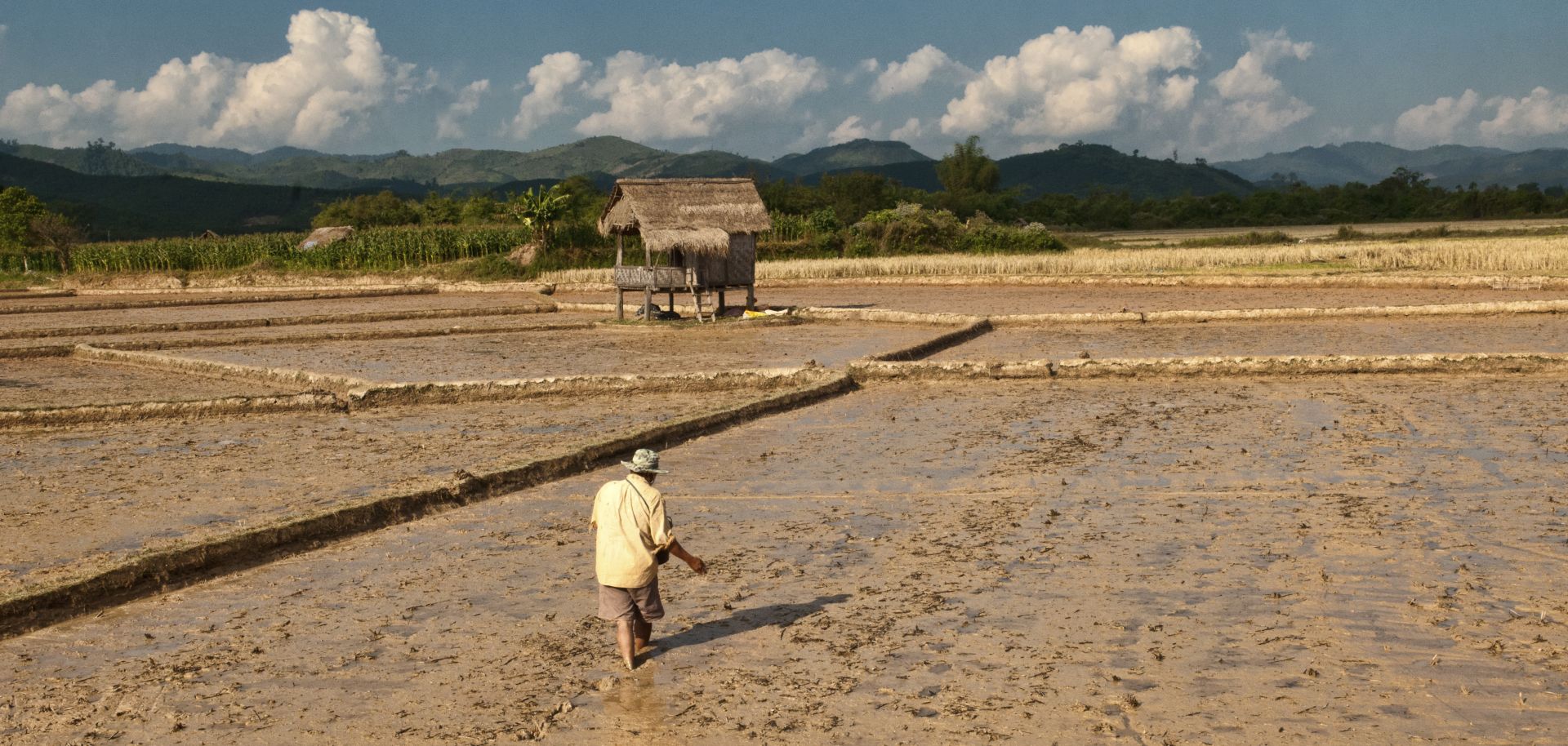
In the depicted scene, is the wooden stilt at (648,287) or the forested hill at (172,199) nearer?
the wooden stilt at (648,287)

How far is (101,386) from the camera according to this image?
56.4ft

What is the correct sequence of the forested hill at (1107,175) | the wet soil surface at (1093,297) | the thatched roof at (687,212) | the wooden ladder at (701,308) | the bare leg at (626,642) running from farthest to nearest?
the forested hill at (1107,175) → the wet soil surface at (1093,297) → the wooden ladder at (701,308) → the thatched roof at (687,212) → the bare leg at (626,642)

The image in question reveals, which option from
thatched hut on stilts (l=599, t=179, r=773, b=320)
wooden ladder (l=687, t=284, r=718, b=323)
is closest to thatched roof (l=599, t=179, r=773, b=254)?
thatched hut on stilts (l=599, t=179, r=773, b=320)

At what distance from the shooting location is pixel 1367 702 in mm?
5266

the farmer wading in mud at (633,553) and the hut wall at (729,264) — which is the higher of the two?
the hut wall at (729,264)

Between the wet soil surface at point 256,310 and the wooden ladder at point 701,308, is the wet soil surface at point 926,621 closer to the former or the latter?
the wooden ladder at point 701,308

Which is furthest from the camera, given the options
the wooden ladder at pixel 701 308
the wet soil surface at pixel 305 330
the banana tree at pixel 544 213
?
the banana tree at pixel 544 213

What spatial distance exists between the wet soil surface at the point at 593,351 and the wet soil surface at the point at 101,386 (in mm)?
1378

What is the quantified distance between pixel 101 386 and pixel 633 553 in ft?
45.6

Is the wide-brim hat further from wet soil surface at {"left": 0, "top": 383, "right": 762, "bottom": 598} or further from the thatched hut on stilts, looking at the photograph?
the thatched hut on stilts

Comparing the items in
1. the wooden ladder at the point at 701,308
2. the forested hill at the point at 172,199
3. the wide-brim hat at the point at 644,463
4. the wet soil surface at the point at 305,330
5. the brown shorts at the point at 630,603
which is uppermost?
the forested hill at the point at 172,199

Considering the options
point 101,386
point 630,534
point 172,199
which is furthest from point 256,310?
point 172,199

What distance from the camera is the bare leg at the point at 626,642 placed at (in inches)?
233

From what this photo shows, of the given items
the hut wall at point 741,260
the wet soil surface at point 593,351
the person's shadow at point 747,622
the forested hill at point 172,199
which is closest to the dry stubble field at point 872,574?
the person's shadow at point 747,622
